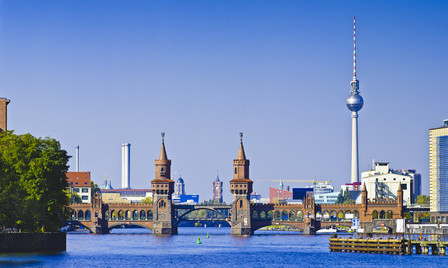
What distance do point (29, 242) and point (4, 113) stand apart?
74.8 ft

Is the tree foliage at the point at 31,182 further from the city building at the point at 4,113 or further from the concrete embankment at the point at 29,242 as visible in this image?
the city building at the point at 4,113

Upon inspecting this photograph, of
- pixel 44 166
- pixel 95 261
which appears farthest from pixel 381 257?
pixel 44 166

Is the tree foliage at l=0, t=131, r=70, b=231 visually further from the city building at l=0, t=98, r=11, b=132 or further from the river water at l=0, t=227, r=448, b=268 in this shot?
the city building at l=0, t=98, r=11, b=132

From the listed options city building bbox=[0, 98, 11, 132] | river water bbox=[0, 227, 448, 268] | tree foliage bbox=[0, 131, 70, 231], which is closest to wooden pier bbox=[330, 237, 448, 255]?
river water bbox=[0, 227, 448, 268]

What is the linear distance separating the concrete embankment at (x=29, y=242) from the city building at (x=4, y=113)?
17755mm

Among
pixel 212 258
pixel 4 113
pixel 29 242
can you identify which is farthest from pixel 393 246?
pixel 4 113

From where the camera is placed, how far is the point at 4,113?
129500 millimetres

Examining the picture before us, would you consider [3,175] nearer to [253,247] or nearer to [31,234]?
[31,234]

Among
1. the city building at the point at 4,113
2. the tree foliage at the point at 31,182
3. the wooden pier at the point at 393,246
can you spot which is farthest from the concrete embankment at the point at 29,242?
the wooden pier at the point at 393,246

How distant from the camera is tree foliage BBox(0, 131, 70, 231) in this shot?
112m

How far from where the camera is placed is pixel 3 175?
112 meters

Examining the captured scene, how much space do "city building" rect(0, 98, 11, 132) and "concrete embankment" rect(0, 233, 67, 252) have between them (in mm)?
17755

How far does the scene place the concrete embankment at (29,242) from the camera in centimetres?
11106

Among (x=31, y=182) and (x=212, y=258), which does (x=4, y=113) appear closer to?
(x=31, y=182)
